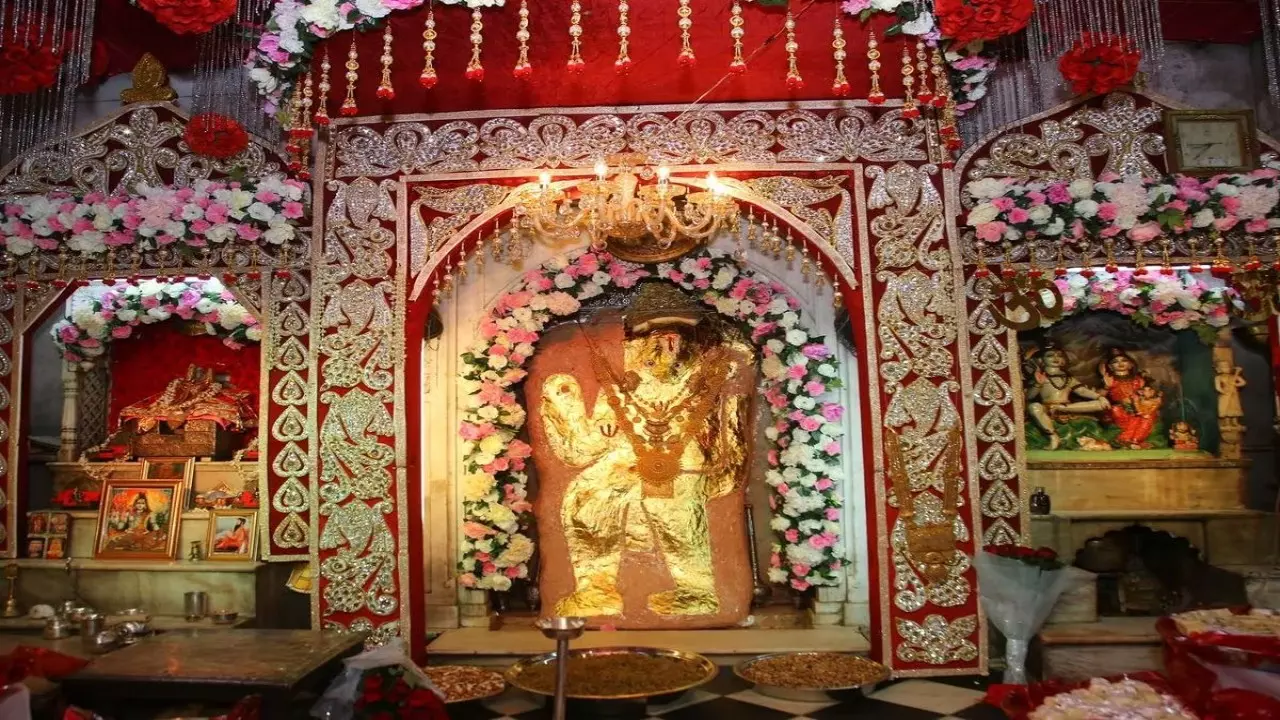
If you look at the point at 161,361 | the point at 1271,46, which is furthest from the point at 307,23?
the point at 1271,46

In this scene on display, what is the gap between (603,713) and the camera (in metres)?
4.79

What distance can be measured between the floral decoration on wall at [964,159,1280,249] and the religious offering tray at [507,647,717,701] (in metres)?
3.15

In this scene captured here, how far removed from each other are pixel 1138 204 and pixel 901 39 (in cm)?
176

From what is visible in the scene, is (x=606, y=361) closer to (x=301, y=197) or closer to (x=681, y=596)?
(x=681, y=596)

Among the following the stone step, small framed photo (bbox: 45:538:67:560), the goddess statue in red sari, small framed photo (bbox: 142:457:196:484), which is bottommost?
the stone step

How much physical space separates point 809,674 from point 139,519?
14.7 feet

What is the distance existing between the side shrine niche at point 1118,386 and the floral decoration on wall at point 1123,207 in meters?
0.10

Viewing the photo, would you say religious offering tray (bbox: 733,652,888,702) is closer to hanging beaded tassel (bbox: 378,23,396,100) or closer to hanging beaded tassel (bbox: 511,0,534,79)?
hanging beaded tassel (bbox: 511,0,534,79)

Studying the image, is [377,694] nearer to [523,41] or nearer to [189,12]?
[523,41]

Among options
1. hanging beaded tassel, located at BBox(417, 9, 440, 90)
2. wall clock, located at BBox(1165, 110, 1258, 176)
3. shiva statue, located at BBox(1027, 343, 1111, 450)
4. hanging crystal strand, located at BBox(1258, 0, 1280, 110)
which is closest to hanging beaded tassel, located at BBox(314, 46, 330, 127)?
hanging beaded tassel, located at BBox(417, 9, 440, 90)

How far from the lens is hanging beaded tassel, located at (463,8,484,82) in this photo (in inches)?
183

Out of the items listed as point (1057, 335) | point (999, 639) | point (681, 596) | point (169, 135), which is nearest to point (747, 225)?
point (1057, 335)

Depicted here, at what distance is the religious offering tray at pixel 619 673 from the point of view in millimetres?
4844

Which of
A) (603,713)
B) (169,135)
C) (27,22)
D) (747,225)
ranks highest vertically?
(27,22)
